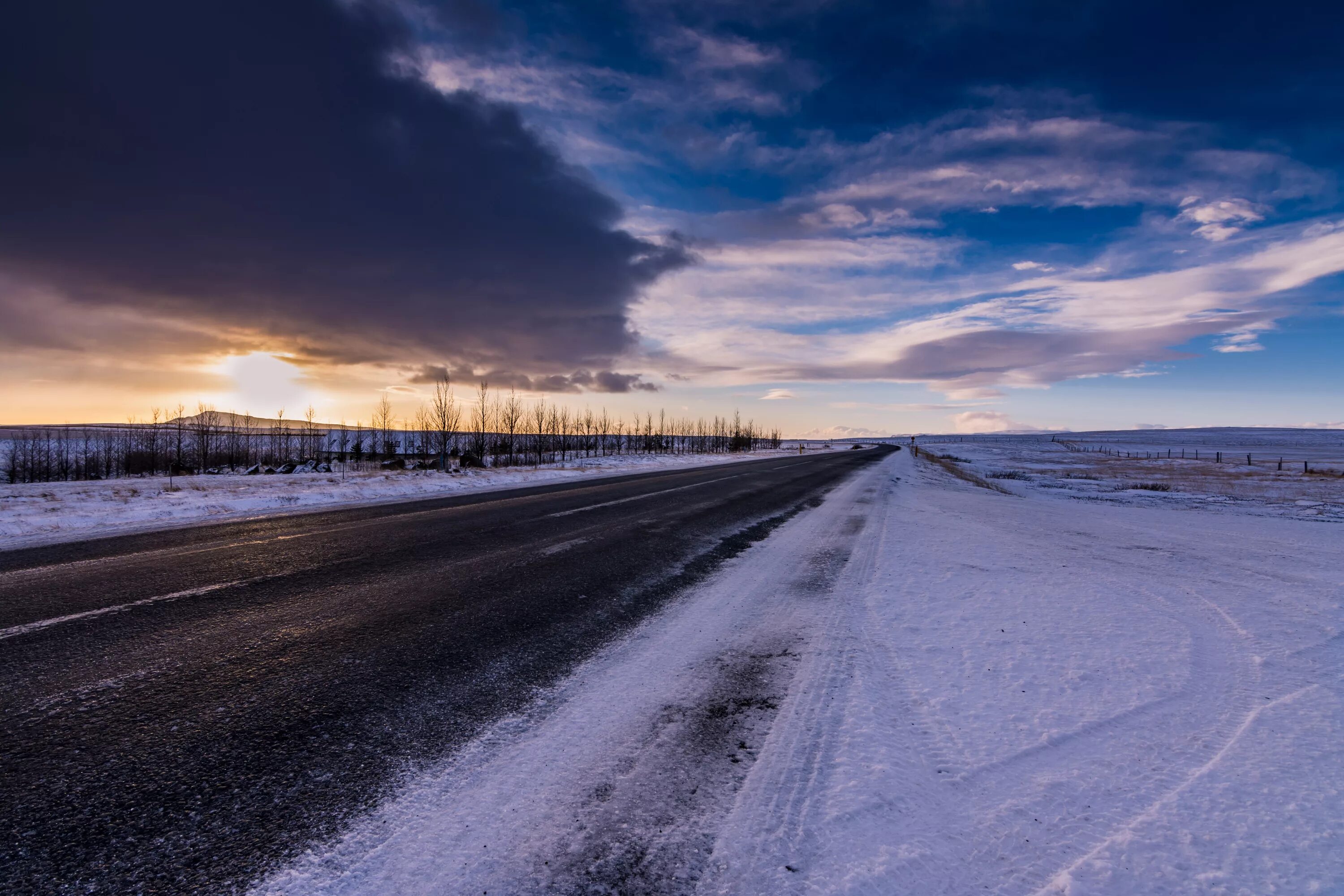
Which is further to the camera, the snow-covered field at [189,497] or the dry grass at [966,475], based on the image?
the dry grass at [966,475]

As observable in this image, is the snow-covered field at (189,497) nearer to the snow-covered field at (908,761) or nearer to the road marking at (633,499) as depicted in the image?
the road marking at (633,499)

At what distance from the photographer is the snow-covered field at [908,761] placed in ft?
6.49

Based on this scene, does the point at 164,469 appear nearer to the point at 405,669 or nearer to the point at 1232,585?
the point at 405,669

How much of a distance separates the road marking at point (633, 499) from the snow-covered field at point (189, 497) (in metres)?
4.80

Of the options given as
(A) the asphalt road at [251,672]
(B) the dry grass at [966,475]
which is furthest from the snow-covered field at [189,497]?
(B) the dry grass at [966,475]

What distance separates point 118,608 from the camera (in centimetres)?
460

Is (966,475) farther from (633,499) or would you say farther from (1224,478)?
(633,499)

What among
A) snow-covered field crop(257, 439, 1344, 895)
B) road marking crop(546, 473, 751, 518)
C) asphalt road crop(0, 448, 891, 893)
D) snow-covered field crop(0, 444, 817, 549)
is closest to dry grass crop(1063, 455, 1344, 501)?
road marking crop(546, 473, 751, 518)

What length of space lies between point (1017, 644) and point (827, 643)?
4.72 feet

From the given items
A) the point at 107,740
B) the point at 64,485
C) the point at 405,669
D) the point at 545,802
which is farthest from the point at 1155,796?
the point at 64,485

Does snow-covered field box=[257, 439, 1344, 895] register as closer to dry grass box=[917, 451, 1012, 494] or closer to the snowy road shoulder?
the snowy road shoulder

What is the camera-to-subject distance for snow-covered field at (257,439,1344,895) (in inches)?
77.9

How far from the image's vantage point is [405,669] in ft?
11.7

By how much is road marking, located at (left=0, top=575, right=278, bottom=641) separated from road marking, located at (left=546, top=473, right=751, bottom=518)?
519cm
